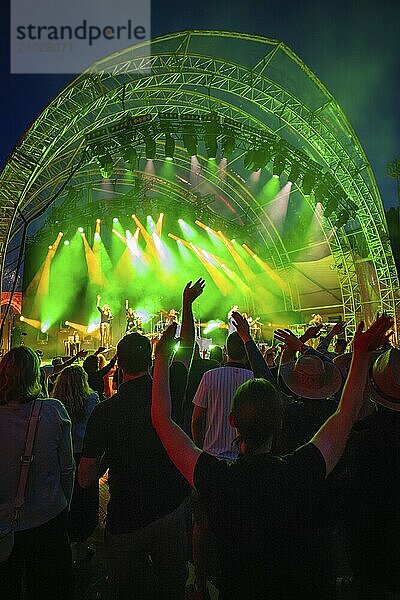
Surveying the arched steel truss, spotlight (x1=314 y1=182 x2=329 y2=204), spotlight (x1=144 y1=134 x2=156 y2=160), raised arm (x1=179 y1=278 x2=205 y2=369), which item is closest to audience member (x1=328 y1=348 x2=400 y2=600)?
raised arm (x1=179 y1=278 x2=205 y2=369)

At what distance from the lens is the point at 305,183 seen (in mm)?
14148

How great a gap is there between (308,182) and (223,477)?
532 inches

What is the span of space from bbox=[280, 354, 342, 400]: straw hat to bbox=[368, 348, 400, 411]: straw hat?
52cm

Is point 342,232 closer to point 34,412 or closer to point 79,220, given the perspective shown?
point 79,220

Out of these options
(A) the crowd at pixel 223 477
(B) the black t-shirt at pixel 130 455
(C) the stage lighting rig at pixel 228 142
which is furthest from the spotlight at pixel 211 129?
(B) the black t-shirt at pixel 130 455

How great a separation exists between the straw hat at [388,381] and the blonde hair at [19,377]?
62.0 inches

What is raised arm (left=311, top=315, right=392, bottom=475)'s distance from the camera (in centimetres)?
162

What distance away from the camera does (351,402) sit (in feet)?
5.57

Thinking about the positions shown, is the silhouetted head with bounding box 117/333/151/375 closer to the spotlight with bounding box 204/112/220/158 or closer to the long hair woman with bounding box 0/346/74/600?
the long hair woman with bounding box 0/346/74/600

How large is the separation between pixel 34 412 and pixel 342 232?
14.8 metres

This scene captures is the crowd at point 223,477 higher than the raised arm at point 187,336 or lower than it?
lower

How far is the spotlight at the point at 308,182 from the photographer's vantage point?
553 inches

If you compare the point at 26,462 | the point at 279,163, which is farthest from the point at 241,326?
the point at 279,163

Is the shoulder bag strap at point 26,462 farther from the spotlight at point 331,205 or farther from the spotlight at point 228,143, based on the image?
the spotlight at point 331,205
